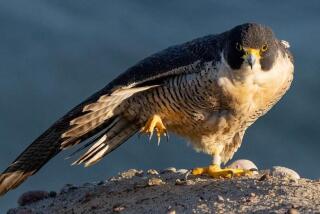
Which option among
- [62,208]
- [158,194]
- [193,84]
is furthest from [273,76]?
[62,208]

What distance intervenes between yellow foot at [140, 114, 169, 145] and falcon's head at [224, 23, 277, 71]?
0.90 metres

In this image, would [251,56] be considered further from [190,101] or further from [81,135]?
[81,135]

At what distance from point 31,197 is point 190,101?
1.88 metres

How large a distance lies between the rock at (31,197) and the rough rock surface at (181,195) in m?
0.09

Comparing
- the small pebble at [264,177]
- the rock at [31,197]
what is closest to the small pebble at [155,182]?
the small pebble at [264,177]

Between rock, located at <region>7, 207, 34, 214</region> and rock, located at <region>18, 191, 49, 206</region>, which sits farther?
rock, located at <region>18, 191, 49, 206</region>

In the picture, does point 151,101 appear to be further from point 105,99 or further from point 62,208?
point 62,208

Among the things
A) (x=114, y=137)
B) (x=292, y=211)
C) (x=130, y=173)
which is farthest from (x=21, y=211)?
(x=292, y=211)

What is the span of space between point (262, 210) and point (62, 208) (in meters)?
2.42

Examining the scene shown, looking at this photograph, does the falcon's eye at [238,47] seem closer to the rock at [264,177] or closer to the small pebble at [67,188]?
the rock at [264,177]

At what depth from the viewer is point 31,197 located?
35.2ft

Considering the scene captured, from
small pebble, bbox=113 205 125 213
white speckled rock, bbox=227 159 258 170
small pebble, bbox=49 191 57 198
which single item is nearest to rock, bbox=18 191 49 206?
small pebble, bbox=49 191 57 198

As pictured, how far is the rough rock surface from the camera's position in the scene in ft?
28.5

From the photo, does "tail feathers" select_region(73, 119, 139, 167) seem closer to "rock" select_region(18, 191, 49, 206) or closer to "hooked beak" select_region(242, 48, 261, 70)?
"rock" select_region(18, 191, 49, 206)
